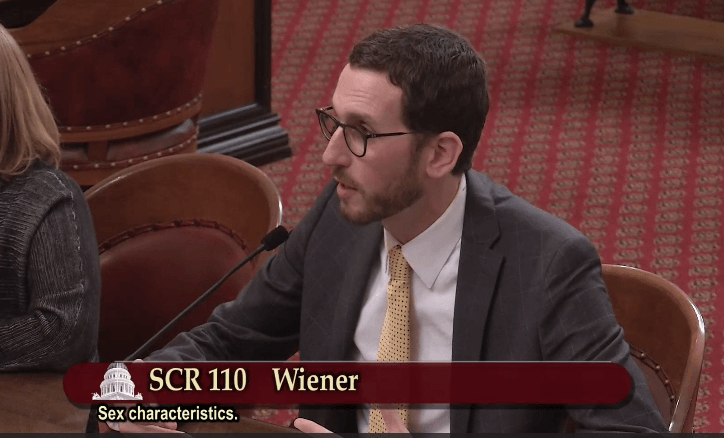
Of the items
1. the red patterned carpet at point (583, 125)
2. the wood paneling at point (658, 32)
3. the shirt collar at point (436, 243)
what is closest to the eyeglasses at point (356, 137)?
the shirt collar at point (436, 243)

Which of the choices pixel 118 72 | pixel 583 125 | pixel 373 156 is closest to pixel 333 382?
pixel 373 156

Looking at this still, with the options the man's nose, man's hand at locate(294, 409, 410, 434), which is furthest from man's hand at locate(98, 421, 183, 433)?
the man's nose

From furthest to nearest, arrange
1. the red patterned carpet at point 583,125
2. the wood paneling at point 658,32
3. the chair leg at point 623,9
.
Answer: the chair leg at point 623,9 < the wood paneling at point 658,32 < the red patterned carpet at point 583,125

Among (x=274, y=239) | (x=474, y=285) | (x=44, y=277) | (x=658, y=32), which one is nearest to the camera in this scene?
(x=474, y=285)

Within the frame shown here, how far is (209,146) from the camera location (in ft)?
13.8

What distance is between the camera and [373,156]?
1424 millimetres

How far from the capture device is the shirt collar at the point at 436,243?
60.2 inches

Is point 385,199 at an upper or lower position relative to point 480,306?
upper

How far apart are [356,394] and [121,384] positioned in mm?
353

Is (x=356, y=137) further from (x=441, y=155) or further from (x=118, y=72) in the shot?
(x=118, y=72)

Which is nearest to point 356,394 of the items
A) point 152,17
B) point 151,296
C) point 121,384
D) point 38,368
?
point 121,384

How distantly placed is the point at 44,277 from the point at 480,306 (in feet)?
2.41

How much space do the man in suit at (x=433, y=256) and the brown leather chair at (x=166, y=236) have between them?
347 mm

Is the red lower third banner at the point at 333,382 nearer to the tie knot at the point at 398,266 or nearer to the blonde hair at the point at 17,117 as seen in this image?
the tie knot at the point at 398,266
